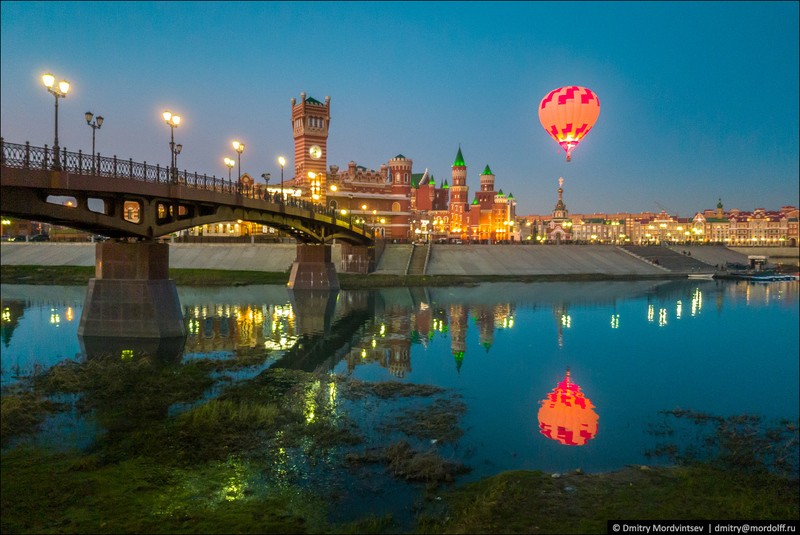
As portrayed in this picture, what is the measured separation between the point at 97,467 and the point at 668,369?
22037mm

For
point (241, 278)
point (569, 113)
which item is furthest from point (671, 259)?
point (241, 278)

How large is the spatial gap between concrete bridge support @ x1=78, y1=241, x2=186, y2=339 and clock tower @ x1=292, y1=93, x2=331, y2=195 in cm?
6117

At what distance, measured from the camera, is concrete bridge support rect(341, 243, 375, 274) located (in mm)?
70875

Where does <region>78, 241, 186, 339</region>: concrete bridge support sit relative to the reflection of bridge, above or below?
below

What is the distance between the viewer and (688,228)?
198625 millimetres

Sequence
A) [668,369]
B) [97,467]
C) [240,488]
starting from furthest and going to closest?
[668,369] < [97,467] < [240,488]

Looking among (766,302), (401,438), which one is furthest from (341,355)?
(766,302)

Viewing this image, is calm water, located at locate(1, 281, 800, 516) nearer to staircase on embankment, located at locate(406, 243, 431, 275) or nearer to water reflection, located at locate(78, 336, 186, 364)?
water reflection, located at locate(78, 336, 186, 364)

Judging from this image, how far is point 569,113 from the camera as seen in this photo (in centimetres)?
3734

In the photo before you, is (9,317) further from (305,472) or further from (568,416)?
(568,416)

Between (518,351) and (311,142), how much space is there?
69.9 meters

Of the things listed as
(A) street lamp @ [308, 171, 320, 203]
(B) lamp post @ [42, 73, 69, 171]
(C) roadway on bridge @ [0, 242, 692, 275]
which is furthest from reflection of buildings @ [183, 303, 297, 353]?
(A) street lamp @ [308, 171, 320, 203]

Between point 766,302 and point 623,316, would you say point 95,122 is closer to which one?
point 623,316

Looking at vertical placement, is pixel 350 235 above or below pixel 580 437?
above
